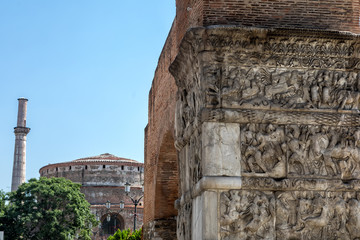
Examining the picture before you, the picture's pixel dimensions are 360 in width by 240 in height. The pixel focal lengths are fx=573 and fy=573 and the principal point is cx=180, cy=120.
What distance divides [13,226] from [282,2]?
23.1 meters

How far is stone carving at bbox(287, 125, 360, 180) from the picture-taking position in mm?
6539

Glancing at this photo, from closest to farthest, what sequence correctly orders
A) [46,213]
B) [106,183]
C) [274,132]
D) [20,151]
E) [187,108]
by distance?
1. [274,132]
2. [187,108]
3. [46,213]
4. [106,183]
5. [20,151]

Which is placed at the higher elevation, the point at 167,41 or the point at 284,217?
the point at 167,41

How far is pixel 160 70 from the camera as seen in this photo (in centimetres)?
1190

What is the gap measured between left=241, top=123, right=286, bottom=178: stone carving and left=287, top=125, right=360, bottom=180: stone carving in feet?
0.36

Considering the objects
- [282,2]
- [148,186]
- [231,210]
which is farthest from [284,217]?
[148,186]

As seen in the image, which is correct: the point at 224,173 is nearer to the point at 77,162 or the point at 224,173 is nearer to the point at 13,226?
the point at 13,226

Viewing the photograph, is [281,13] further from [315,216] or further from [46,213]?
[46,213]

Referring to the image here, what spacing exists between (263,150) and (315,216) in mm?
936

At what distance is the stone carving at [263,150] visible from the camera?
21.1 feet

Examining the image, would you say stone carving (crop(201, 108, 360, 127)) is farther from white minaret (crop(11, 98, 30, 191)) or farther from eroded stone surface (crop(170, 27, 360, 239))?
white minaret (crop(11, 98, 30, 191))

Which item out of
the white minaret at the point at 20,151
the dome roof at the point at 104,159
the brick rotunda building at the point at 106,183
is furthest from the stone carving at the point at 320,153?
the white minaret at the point at 20,151

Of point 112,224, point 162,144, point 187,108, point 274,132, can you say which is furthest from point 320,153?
point 112,224

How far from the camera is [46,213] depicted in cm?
2764
